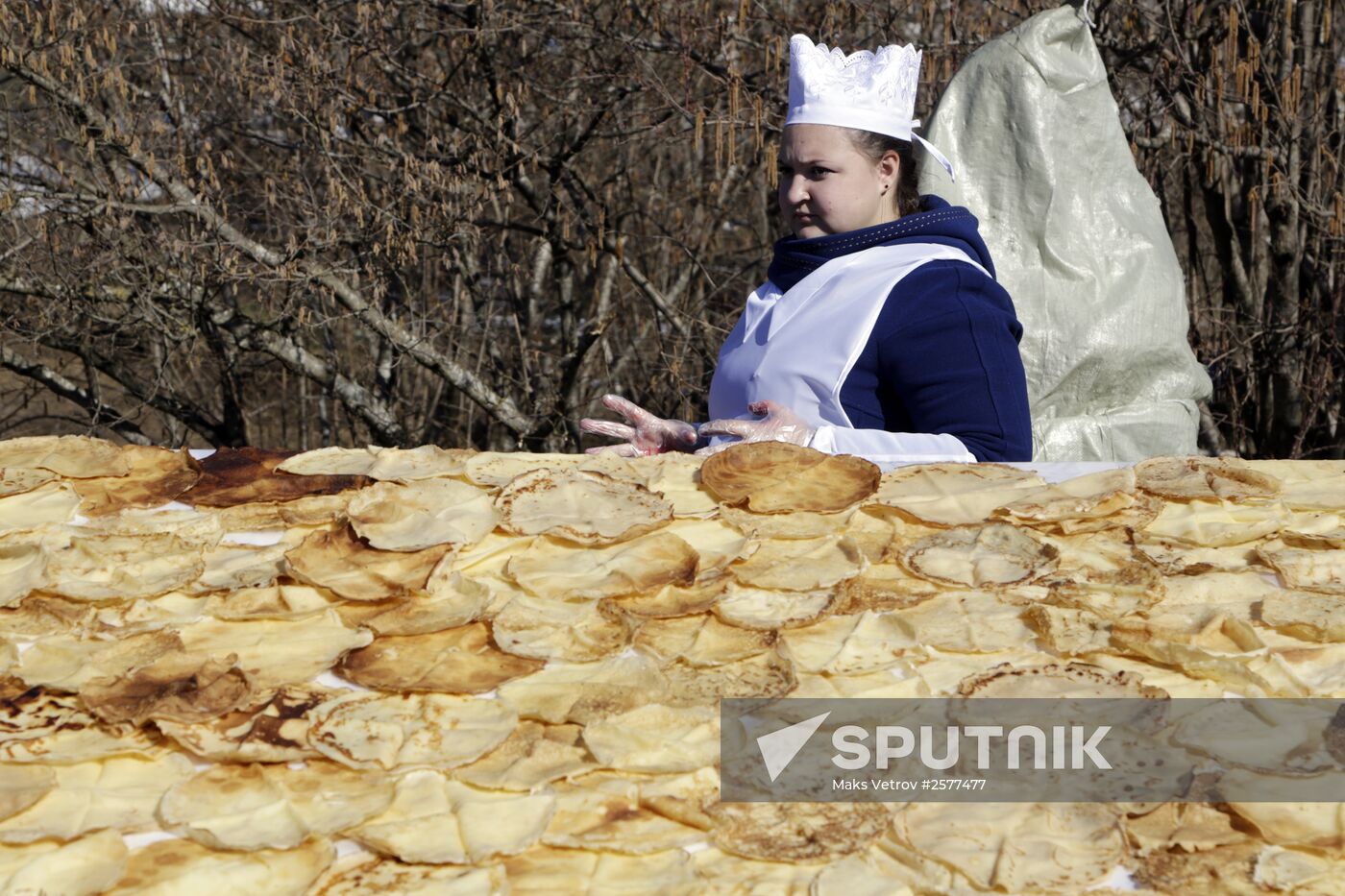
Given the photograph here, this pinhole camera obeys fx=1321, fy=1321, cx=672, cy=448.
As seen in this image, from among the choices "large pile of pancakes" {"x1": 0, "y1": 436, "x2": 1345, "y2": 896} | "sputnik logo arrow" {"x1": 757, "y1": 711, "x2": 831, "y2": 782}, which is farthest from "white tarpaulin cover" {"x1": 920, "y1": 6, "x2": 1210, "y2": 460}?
"sputnik logo arrow" {"x1": 757, "y1": 711, "x2": 831, "y2": 782}

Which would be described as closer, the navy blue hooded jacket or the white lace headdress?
the navy blue hooded jacket

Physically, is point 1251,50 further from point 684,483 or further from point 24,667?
point 24,667

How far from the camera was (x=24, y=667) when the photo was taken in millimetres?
1130

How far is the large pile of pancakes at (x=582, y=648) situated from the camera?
877mm

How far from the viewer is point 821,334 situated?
2.23 meters

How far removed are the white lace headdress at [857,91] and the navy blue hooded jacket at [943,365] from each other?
236 millimetres

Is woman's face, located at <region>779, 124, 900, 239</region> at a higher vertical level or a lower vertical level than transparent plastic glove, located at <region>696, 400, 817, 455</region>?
higher

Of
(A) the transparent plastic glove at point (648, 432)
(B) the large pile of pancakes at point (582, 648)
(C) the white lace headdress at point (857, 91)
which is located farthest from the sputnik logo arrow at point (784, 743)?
(C) the white lace headdress at point (857, 91)

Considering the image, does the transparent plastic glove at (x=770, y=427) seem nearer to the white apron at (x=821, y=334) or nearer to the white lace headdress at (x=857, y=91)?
the white apron at (x=821, y=334)

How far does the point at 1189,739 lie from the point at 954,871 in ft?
0.86

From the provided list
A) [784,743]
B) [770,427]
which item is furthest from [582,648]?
[770,427]

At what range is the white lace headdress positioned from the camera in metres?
2.41

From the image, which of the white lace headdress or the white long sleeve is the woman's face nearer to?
the white lace headdress

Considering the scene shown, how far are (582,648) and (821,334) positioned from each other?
1184 millimetres
